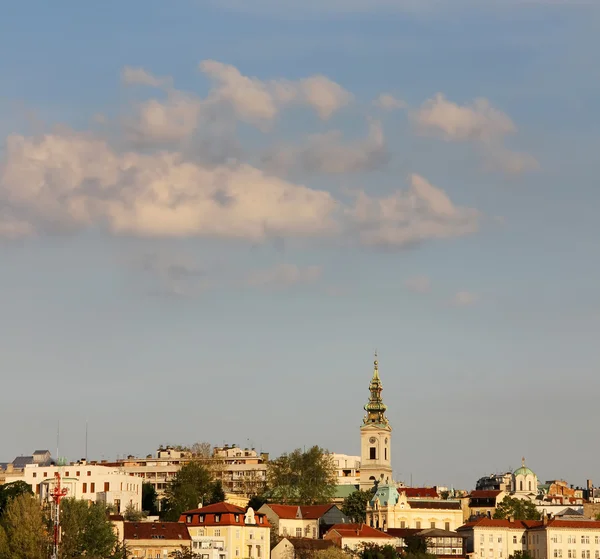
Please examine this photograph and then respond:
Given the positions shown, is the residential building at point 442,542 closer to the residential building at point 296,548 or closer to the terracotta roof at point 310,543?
the terracotta roof at point 310,543

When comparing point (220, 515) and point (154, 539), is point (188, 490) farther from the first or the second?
point (154, 539)

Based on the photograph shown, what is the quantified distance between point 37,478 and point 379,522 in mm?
43154

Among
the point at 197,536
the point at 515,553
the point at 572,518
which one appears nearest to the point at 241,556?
the point at 197,536

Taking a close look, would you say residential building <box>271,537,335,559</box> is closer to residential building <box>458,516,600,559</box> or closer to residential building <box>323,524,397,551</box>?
residential building <box>323,524,397,551</box>

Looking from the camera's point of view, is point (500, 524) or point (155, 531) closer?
point (155, 531)

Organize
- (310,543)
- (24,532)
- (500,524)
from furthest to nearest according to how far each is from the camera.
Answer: (500,524) → (310,543) → (24,532)

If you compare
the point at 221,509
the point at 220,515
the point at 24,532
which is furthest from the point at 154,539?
the point at 24,532

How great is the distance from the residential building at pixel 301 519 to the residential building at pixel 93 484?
63.2 feet

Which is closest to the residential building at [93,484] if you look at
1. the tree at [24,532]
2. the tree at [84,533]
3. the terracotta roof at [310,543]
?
the terracotta roof at [310,543]

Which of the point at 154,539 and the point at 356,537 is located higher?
the point at 356,537

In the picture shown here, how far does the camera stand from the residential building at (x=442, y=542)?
176500mm

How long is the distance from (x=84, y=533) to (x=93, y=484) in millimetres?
52019

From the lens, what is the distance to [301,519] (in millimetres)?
183875

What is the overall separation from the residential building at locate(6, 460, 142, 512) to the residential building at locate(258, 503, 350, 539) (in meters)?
19.3
